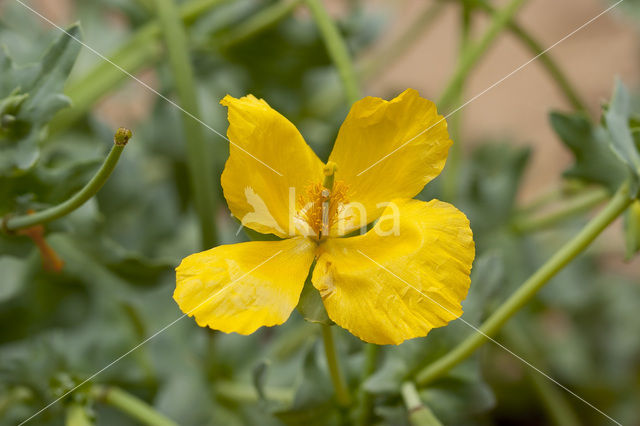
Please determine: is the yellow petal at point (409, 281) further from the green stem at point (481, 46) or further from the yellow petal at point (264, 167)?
the green stem at point (481, 46)

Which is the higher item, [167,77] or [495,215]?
[167,77]

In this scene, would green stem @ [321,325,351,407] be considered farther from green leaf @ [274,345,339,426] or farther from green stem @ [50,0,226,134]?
green stem @ [50,0,226,134]

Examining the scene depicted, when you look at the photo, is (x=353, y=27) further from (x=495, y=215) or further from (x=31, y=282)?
(x=31, y=282)

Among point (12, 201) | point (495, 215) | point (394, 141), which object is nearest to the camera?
point (394, 141)

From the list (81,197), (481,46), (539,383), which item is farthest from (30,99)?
(539,383)

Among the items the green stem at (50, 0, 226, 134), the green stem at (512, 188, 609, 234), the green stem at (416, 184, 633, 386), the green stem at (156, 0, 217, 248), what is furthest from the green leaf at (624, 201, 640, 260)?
the green stem at (50, 0, 226, 134)

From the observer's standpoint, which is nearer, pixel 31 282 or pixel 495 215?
pixel 31 282

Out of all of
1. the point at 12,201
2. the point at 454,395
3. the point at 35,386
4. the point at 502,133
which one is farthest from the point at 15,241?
the point at 502,133
